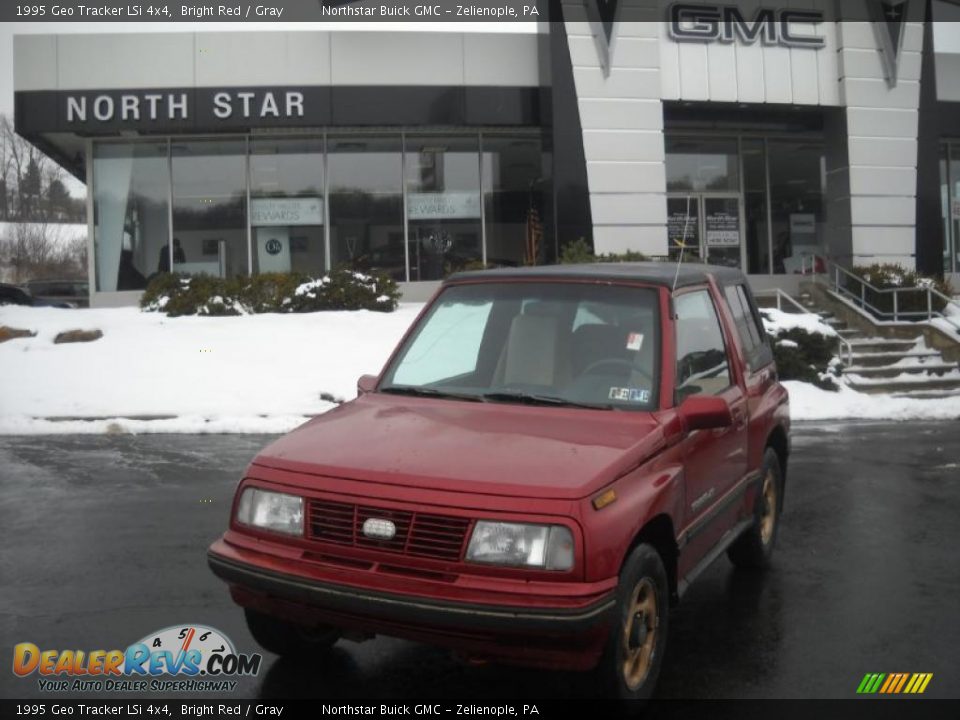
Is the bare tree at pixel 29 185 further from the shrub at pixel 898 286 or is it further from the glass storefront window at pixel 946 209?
the shrub at pixel 898 286

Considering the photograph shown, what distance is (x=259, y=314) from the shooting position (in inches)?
679

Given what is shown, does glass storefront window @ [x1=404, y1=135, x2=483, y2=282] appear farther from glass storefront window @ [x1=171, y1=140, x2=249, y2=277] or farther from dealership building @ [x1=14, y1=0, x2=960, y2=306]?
glass storefront window @ [x1=171, y1=140, x2=249, y2=277]

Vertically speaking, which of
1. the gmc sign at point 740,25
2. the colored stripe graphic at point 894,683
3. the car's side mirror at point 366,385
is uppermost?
the gmc sign at point 740,25

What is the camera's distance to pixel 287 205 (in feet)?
67.9

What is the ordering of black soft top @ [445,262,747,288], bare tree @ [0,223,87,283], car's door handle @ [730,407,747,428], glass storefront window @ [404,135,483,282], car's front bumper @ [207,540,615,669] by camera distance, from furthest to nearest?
bare tree @ [0,223,87,283], glass storefront window @ [404,135,483,282], car's door handle @ [730,407,747,428], black soft top @ [445,262,747,288], car's front bumper @ [207,540,615,669]

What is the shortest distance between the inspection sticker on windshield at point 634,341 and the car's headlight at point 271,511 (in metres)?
1.74

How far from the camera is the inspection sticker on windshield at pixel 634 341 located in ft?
15.0

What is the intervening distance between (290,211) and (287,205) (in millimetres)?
144

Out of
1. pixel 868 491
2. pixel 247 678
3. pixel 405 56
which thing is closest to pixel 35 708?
pixel 247 678

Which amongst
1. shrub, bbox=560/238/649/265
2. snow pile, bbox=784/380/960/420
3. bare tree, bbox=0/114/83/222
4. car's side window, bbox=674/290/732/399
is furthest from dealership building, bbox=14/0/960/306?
bare tree, bbox=0/114/83/222

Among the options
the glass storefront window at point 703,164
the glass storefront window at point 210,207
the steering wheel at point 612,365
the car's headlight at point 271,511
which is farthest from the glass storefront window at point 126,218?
the car's headlight at point 271,511

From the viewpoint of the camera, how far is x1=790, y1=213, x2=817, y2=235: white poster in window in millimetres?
23125

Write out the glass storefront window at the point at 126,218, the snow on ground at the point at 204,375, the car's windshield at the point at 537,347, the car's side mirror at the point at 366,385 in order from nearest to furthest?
the car's windshield at the point at 537,347 < the car's side mirror at the point at 366,385 < the snow on ground at the point at 204,375 < the glass storefront window at the point at 126,218

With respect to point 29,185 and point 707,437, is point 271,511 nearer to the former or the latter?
point 707,437
